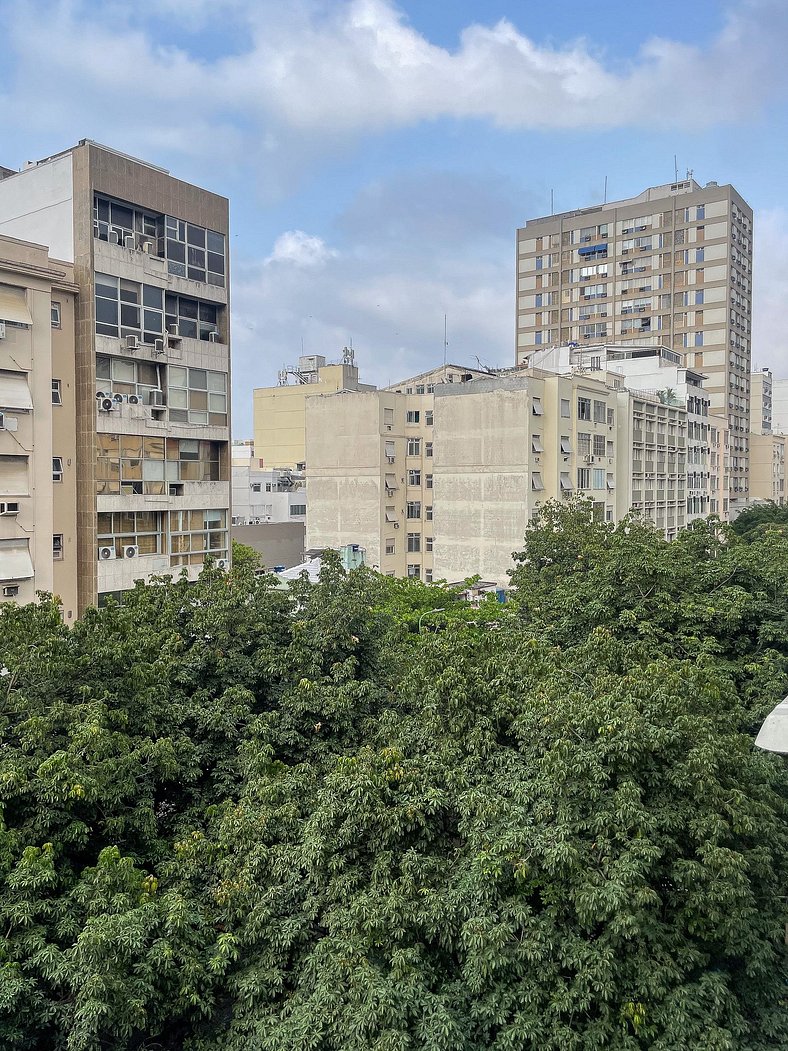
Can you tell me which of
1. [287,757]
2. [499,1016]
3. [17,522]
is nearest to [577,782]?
[499,1016]

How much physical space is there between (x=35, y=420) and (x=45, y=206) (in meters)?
6.61

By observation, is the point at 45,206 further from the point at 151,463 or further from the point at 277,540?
the point at 277,540

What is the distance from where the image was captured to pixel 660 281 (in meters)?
→ 67.9

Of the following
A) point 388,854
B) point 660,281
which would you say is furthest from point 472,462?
point 388,854

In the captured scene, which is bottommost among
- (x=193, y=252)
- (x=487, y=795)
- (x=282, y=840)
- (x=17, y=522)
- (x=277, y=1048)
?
(x=277, y=1048)

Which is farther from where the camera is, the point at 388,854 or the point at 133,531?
the point at 133,531

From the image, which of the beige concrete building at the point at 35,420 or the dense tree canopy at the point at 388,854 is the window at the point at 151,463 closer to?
the beige concrete building at the point at 35,420

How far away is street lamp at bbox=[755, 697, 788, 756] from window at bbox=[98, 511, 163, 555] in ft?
65.0

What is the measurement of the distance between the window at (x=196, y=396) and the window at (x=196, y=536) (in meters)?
2.95

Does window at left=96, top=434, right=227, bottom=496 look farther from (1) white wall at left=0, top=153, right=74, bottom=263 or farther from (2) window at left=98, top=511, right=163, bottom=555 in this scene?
(1) white wall at left=0, top=153, right=74, bottom=263

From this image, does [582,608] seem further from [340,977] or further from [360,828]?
[340,977]

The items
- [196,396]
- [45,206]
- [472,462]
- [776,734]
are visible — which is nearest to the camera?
[776,734]

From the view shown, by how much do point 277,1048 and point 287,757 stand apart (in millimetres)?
5415

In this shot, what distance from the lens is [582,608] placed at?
17.4m
